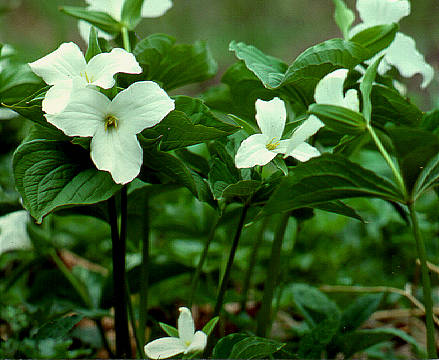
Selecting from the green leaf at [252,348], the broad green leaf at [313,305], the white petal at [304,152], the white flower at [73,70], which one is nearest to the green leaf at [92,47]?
the white flower at [73,70]

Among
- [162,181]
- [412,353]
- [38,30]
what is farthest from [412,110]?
[38,30]

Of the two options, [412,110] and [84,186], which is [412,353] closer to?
[412,110]

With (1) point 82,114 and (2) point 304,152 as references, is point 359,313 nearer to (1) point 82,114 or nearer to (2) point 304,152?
(2) point 304,152

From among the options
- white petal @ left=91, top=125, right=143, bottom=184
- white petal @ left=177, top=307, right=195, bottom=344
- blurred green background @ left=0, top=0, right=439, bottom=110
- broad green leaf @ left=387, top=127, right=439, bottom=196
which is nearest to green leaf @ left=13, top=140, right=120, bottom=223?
white petal @ left=91, top=125, right=143, bottom=184

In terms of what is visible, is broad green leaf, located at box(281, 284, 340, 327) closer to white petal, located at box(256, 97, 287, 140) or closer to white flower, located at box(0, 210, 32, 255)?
white petal, located at box(256, 97, 287, 140)

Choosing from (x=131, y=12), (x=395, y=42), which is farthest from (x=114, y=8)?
(x=395, y=42)

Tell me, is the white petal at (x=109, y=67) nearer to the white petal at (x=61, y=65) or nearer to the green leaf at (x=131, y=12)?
the white petal at (x=61, y=65)
